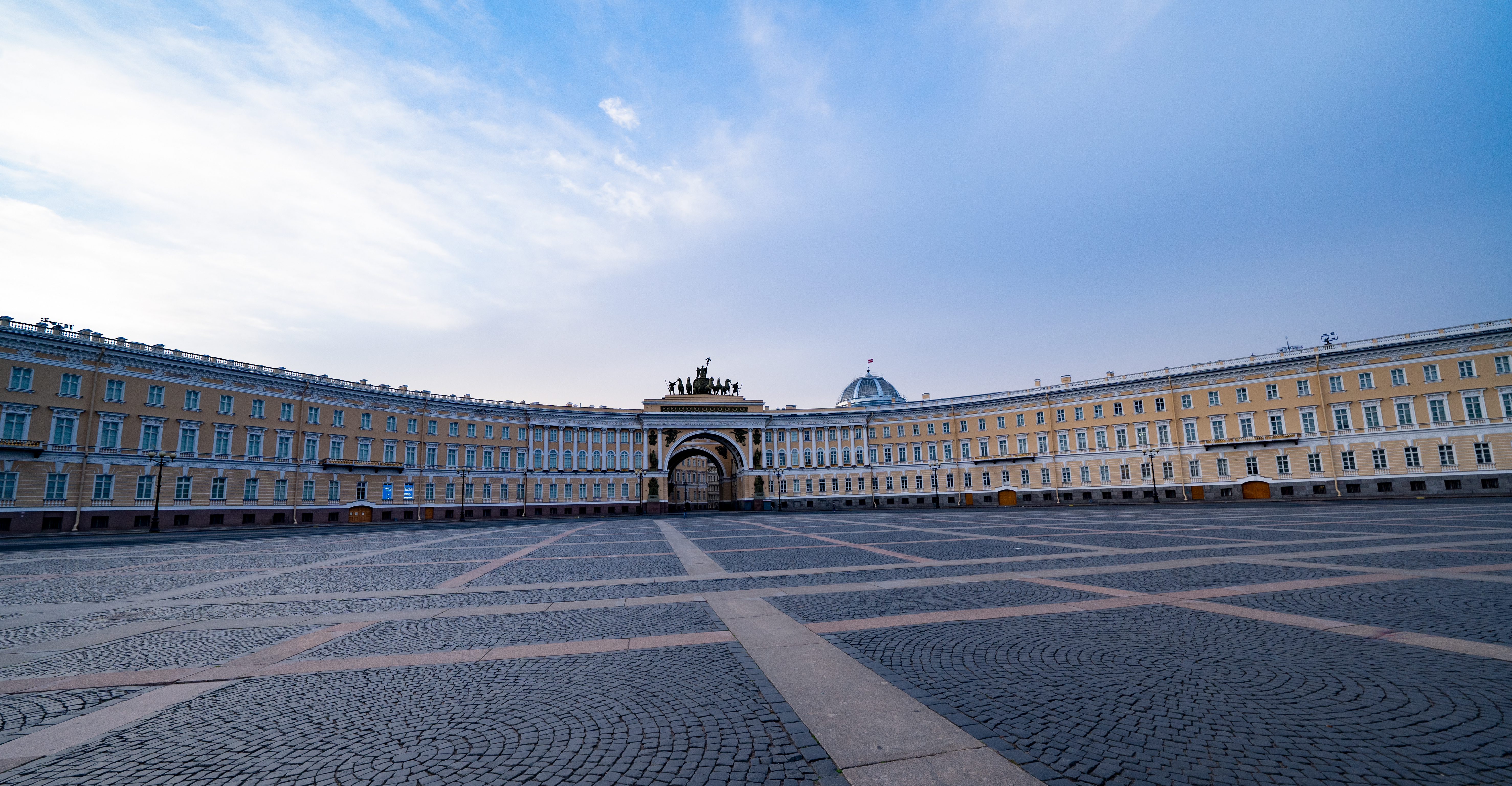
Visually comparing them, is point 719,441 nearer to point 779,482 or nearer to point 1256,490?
point 779,482

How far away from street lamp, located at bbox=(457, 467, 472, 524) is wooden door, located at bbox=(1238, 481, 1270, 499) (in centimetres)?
7548

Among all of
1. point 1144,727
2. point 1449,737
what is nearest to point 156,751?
point 1144,727

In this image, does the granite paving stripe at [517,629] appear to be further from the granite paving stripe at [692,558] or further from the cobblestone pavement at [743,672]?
the granite paving stripe at [692,558]

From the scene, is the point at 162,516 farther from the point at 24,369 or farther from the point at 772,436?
the point at 772,436

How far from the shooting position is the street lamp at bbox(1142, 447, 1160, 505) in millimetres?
58312

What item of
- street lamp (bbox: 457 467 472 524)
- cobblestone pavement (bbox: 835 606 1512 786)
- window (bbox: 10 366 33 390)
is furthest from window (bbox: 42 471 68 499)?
cobblestone pavement (bbox: 835 606 1512 786)

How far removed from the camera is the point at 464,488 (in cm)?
6456


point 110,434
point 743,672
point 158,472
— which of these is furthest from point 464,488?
point 743,672

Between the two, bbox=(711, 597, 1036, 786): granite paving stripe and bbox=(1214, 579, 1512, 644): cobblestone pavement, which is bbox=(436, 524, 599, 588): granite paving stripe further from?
bbox=(1214, 579, 1512, 644): cobblestone pavement

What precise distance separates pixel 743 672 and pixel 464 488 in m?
65.7

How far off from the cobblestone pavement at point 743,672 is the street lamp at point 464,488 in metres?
48.8

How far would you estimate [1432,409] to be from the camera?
49375mm

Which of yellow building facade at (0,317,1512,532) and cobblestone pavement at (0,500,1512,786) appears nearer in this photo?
cobblestone pavement at (0,500,1512,786)

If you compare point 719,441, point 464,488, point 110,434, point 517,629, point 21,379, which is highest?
point 21,379
